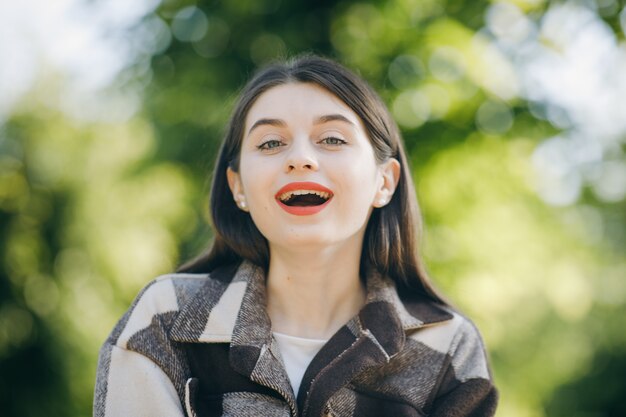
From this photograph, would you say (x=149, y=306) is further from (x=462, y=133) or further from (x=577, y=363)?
(x=577, y=363)

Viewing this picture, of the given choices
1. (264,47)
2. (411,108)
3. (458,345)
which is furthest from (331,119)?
(264,47)

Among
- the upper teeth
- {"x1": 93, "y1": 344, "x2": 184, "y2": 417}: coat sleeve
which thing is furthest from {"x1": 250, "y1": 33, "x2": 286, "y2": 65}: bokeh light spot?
{"x1": 93, "y1": 344, "x2": 184, "y2": 417}: coat sleeve

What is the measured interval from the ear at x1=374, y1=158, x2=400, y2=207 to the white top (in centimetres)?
55

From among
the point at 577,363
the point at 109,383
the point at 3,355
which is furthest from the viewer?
the point at 577,363

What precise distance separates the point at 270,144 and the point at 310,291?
0.53 m

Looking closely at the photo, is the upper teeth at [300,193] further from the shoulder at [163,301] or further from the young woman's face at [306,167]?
the shoulder at [163,301]

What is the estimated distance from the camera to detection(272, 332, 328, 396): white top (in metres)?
2.44

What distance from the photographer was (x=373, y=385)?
95.3 inches

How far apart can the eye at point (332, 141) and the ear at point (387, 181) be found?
0.26 m

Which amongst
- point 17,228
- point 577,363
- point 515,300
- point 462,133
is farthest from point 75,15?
point 577,363

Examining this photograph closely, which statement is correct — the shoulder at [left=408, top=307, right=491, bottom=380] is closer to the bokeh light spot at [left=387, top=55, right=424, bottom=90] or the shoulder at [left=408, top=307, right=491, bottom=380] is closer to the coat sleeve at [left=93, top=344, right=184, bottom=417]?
the coat sleeve at [left=93, top=344, right=184, bottom=417]

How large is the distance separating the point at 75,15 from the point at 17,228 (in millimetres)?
6235

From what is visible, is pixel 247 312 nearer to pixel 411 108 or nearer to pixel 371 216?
pixel 371 216

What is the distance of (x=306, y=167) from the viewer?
235cm
